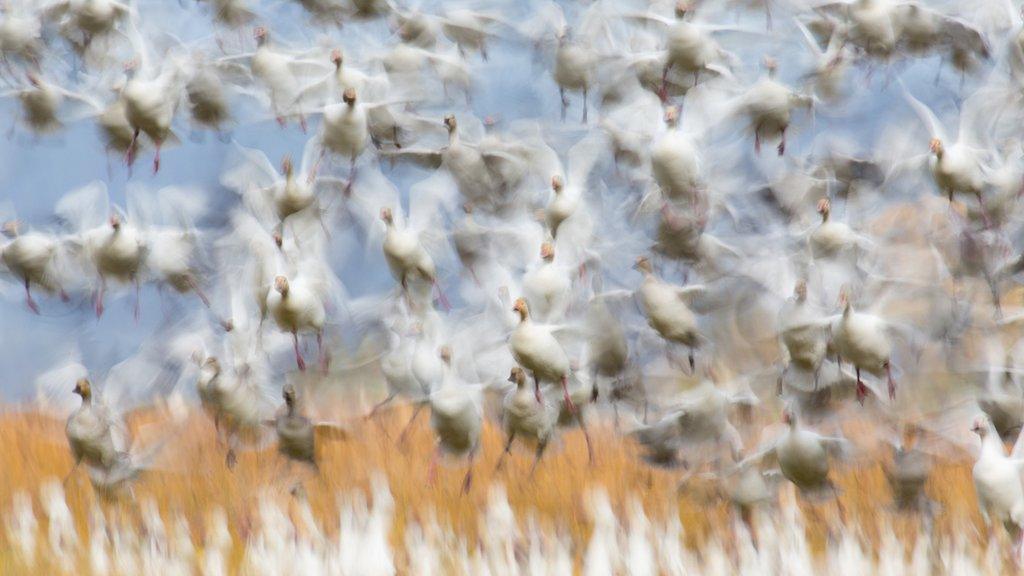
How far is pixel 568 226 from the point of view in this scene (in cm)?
621

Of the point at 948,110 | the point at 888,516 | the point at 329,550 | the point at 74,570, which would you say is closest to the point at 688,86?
the point at 948,110

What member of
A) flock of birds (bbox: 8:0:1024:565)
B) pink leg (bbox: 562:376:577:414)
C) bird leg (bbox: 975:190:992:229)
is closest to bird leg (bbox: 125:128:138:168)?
flock of birds (bbox: 8:0:1024:565)

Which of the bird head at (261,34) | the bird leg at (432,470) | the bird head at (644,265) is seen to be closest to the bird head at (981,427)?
the bird head at (644,265)

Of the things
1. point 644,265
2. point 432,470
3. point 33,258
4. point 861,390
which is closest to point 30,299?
point 33,258

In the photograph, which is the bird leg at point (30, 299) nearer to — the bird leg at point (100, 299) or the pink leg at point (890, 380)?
the bird leg at point (100, 299)

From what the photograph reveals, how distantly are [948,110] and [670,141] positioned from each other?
136 centimetres

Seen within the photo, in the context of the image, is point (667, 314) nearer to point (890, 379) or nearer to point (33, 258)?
point (890, 379)

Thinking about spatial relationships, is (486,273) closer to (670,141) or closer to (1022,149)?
(670,141)

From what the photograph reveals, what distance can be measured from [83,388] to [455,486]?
1519 millimetres

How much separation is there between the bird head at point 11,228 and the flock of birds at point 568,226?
2 cm

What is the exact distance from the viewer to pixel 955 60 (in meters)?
6.48

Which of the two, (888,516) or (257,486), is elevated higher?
(888,516)

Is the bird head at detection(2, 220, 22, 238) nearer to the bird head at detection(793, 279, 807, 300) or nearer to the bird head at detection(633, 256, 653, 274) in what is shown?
the bird head at detection(633, 256, 653, 274)

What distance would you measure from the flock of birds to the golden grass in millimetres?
198
